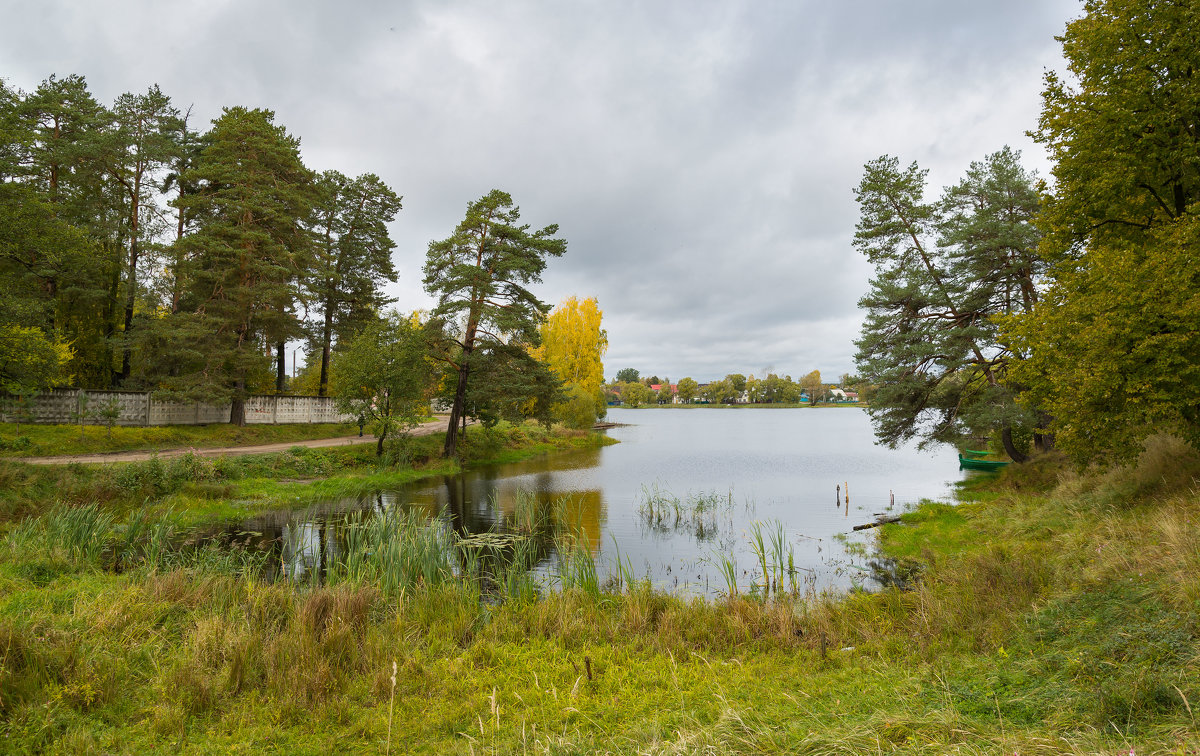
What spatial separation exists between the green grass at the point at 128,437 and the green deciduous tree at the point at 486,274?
8.21 m

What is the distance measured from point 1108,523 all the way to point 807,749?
8.35m

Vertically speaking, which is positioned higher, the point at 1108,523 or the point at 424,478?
the point at 1108,523

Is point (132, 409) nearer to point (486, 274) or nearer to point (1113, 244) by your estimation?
point (486, 274)

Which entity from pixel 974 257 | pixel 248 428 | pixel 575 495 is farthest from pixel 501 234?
pixel 974 257

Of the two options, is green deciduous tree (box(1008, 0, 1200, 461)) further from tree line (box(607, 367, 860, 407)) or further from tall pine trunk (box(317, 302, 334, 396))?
tree line (box(607, 367, 860, 407))

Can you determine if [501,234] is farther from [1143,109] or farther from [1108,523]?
[1108,523]

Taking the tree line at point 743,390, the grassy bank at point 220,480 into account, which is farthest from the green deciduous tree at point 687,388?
the grassy bank at point 220,480

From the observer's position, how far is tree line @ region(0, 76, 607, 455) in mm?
21219

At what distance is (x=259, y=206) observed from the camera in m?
22.2

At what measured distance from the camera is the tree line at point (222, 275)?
21.2m

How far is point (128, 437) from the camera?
64.4 ft

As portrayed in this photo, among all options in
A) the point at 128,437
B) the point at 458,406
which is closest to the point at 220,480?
the point at 128,437

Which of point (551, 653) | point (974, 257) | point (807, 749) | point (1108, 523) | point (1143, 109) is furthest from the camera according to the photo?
point (974, 257)

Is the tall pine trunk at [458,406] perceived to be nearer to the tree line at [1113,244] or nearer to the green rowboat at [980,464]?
the tree line at [1113,244]
